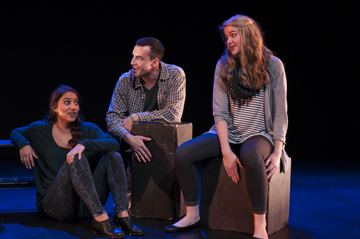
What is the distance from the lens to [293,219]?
9.73 ft

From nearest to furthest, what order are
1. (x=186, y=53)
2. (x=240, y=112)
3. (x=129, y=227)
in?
(x=129, y=227), (x=240, y=112), (x=186, y=53)

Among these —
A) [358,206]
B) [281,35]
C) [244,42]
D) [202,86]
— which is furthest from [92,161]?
[281,35]

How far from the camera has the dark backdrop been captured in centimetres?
552

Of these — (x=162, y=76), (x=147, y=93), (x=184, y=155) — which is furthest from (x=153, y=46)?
(x=184, y=155)

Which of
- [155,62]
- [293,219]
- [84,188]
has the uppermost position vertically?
[155,62]

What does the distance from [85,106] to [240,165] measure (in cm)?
359

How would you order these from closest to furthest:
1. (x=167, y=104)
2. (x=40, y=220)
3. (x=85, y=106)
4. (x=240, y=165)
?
1. (x=240, y=165)
2. (x=40, y=220)
3. (x=167, y=104)
4. (x=85, y=106)

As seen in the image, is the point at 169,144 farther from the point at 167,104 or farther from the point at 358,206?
the point at 358,206

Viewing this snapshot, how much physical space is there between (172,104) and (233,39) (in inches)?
30.2

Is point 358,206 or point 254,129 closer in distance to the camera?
point 254,129

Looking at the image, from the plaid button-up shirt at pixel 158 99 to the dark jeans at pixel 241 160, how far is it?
550 mm

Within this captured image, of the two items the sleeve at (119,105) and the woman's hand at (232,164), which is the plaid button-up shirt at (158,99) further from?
the woman's hand at (232,164)

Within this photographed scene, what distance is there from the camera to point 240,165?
258 cm

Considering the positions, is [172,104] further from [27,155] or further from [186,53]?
[186,53]
